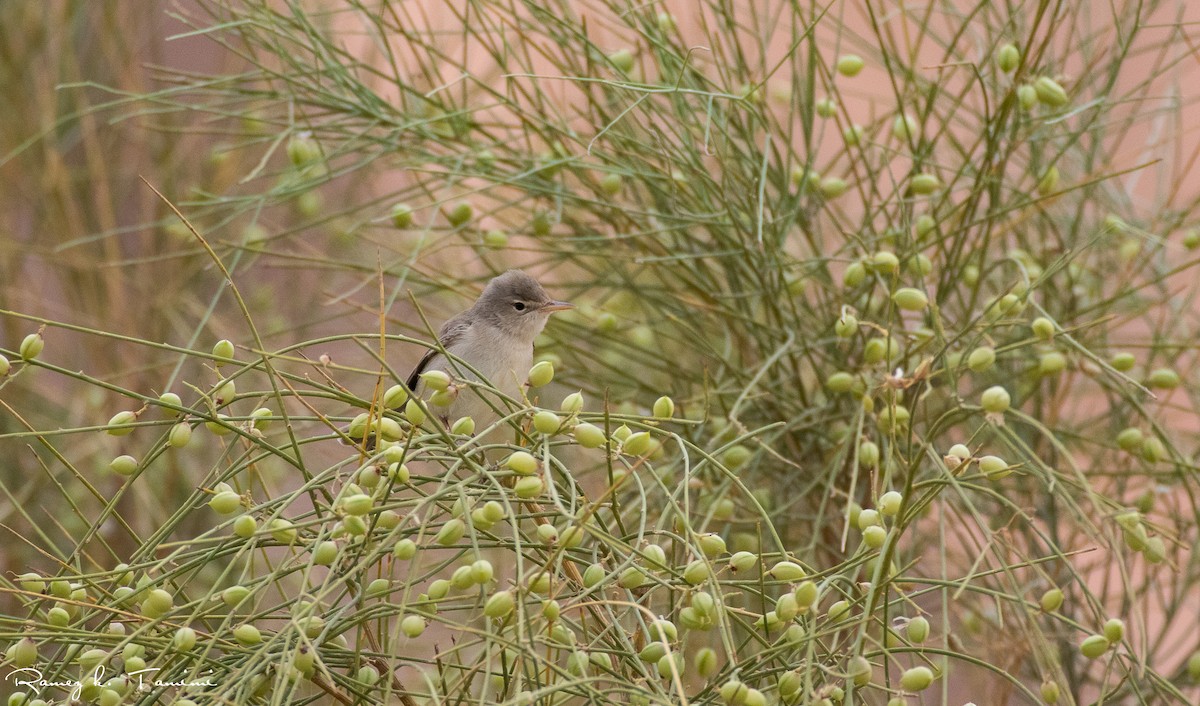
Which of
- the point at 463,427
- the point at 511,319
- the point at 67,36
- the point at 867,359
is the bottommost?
the point at 511,319

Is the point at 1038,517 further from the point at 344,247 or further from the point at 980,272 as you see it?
the point at 344,247

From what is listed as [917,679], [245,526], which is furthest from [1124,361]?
[245,526]

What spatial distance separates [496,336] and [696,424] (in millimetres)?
1128

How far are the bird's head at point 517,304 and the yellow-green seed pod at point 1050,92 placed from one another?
1141 mm

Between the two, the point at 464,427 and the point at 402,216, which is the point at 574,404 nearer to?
the point at 464,427

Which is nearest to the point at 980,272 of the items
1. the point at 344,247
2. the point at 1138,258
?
the point at 1138,258

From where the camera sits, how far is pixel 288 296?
4109mm

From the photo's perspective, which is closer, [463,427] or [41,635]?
[41,635]

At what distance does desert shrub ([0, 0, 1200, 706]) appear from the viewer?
4.49 feet

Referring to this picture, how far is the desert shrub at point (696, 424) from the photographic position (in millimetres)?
1369

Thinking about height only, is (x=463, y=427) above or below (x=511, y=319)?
above

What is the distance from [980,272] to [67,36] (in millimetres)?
2645

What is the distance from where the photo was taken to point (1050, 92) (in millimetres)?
2113

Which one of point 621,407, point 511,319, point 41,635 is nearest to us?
point 41,635
